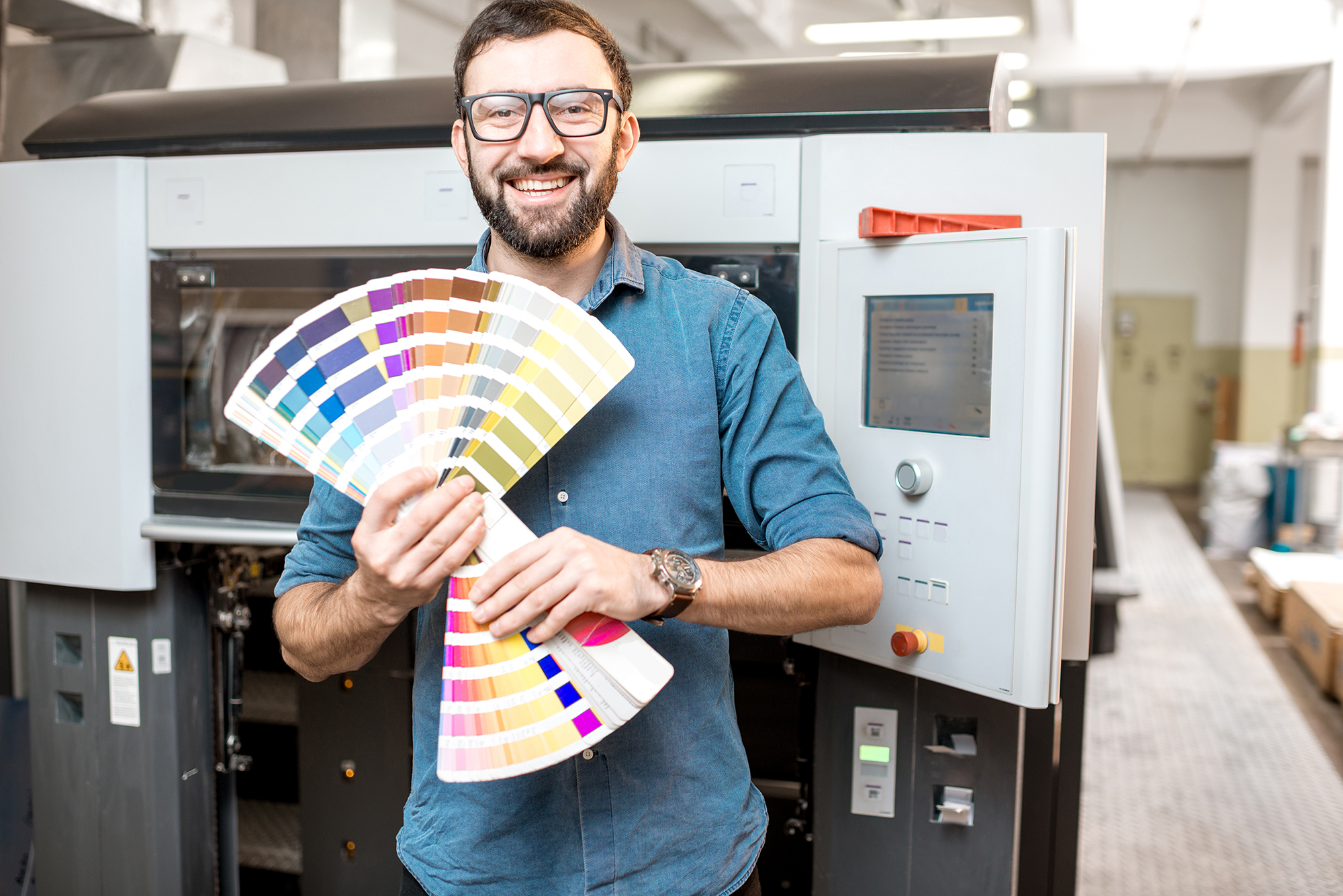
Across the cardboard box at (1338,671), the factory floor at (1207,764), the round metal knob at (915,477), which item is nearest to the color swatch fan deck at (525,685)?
the round metal knob at (915,477)

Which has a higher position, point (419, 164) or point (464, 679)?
point (419, 164)

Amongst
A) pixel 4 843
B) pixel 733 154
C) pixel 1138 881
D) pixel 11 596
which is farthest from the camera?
pixel 11 596

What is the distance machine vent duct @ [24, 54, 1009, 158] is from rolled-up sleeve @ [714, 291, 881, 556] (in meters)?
0.61

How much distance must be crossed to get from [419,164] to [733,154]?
576 millimetres

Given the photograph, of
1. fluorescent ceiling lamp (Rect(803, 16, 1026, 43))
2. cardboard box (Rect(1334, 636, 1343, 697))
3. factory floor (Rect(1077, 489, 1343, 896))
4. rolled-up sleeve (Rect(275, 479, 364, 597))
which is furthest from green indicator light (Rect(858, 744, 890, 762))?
fluorescent ceiling lamp (Rect(803, 16, 1026, 43))

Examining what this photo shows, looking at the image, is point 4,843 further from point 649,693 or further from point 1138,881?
point 1138,881

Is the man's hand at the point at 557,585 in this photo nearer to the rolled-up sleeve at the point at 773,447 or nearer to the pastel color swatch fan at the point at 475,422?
the pastel color swatch fan at the point at 475,422

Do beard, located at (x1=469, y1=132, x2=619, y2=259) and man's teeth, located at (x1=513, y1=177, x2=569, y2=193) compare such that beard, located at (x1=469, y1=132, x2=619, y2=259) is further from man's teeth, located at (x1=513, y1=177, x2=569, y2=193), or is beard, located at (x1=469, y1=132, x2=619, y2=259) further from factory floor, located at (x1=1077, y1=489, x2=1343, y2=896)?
factory floor, located at (x1=1077, y1=489, x2=1343, y2=896)

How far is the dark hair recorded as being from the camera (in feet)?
3.74

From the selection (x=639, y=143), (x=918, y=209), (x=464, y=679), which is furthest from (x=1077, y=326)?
(x=464, y=679)

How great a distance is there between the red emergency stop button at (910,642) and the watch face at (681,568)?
26.5 inches

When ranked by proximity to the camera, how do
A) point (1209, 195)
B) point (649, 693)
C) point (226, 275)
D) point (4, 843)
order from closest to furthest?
point (649, 693) < point (226, 275) < point (4, 843) < point (1209, 195)

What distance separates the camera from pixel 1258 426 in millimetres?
9664

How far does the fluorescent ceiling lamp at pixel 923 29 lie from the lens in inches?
244
